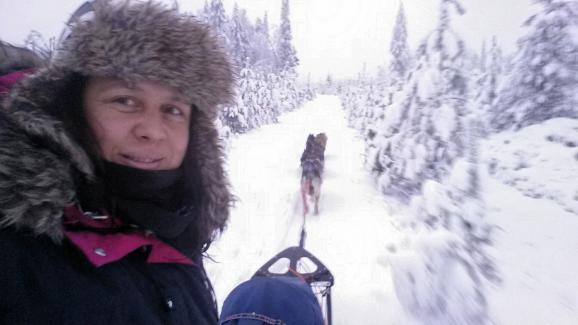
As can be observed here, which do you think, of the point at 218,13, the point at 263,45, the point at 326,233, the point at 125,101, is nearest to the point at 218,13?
the point at 218,13

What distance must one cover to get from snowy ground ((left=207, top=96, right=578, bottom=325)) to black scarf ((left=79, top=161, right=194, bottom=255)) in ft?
5.40

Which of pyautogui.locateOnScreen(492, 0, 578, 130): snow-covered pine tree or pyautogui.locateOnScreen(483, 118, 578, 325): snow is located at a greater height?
pyautogui.locateOnScreen(492, 0, 578, 130): snow-covered pine tree

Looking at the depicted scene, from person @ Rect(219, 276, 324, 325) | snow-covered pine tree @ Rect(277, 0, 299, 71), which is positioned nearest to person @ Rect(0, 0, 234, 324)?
person @ Rect(219, 276, 324, 325)

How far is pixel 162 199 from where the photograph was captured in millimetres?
1434

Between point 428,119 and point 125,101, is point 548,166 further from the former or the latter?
point 125,101

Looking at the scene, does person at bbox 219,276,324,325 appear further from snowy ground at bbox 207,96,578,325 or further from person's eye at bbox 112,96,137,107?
snowy ground at bbox 207,96,578,325

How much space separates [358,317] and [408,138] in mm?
4508

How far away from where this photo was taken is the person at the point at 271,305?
153 centimetres

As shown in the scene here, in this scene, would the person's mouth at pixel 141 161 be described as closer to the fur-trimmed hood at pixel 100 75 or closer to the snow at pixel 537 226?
the fur-trimmed hood at pixel 100 75

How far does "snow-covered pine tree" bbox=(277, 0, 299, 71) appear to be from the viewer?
31422mm

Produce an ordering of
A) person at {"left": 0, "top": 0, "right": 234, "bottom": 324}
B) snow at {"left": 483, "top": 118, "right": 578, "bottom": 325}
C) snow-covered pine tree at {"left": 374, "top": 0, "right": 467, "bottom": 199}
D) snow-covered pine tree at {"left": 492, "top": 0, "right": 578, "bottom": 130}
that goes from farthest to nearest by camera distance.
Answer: snow-covered pine tree at {"left": 374, "top": 0, "right": 467, "bottom": 199}, snow-covered pine tree at {"left": 492, "top": 0, "right": 578, "bottom": 130}, snow at {"left": 483, "top": 118, "right": 578, "bottom": 325}, person at {"left": 0, "top": 0, "right": 234, "bottom": 324}

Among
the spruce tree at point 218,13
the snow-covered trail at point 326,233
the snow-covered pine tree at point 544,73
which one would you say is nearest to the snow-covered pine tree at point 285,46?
the spruce tree at point 218,13

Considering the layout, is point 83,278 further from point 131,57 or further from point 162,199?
point 131,57

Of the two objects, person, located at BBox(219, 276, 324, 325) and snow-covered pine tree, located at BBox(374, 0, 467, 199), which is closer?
person, located at BBox(219, 276, 324, 325)
